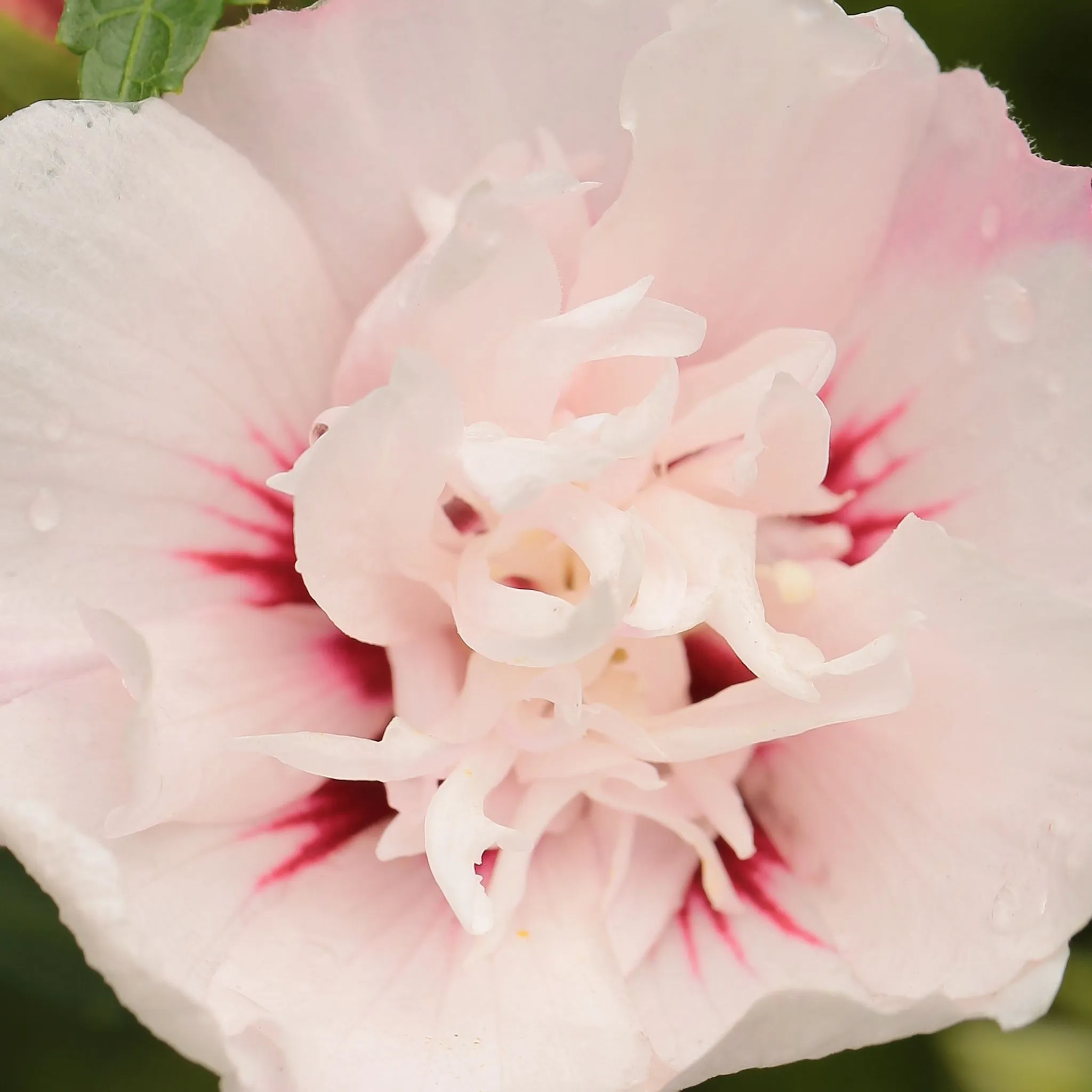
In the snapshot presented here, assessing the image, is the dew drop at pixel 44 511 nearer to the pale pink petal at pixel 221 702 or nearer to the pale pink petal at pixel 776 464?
the pale pink petal at pixel 221 702

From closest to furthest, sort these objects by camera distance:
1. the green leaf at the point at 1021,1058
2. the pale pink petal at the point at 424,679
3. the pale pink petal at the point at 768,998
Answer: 1. the pale pink petal at the point at 768,998
2. the pale pink petal at the point at 424,679
3. the green leaf at the point at 1021,1058

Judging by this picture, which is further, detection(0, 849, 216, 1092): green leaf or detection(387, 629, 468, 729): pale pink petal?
detection(0, 849, 216, 1092): green leaf

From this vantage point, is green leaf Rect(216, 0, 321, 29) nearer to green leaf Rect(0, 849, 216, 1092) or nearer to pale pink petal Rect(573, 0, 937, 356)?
pale pink petal Rect(573, 0, 937, 356)

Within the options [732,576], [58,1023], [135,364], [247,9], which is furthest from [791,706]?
[58,1023]

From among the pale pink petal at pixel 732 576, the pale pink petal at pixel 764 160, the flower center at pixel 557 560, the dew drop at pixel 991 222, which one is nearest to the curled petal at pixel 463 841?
the flower center at pixel 557 560

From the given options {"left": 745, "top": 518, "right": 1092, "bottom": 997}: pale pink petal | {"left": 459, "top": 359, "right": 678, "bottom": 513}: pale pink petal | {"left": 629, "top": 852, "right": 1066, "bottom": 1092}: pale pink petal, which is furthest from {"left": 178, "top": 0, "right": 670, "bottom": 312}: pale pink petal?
{"left": 629, "top": 852, "right": 1066, "bottom": 1092}: pale pink petal

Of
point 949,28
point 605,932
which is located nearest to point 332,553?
point 605,932
